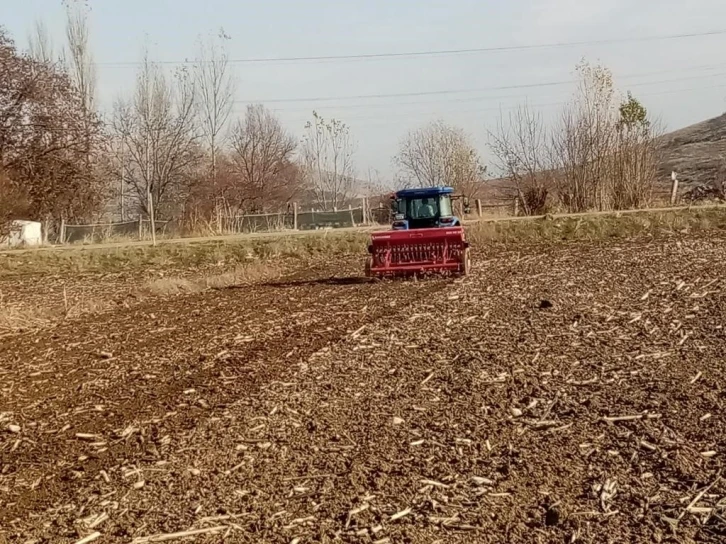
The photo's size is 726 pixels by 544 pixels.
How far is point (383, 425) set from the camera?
5.61m

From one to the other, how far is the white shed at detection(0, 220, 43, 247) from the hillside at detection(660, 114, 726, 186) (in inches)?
1229

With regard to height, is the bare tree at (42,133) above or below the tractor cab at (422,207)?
above

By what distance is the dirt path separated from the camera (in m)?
4.19

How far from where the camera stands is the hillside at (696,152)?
48.3 m

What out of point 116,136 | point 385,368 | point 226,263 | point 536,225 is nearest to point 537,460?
point 385,368

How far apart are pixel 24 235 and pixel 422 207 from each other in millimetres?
21989

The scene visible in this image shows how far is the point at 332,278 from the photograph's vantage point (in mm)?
15578

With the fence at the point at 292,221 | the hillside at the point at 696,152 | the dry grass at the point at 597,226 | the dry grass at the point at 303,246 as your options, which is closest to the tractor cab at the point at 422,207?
the dry grass at the point at 303,246

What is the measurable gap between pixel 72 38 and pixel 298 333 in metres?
44.9

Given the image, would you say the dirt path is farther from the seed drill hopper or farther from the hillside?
the hillside

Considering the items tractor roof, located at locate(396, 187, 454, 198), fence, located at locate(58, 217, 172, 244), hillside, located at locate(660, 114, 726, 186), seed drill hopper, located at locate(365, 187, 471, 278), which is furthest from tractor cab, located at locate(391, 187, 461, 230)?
hillside, located at locate(660, 114, 726, 186)

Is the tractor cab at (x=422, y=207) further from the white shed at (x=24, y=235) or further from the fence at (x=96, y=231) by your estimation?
the fence at (x=96, y=231)

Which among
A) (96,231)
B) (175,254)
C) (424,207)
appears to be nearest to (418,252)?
(424,207)

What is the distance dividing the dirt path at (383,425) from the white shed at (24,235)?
20.9 meters
